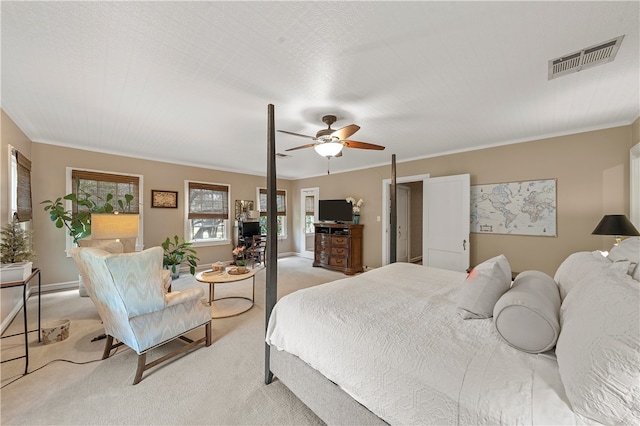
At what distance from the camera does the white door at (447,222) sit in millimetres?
4102

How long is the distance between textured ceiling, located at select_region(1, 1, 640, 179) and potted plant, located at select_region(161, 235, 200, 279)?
2.29 m

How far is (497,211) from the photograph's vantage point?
3.95 meters

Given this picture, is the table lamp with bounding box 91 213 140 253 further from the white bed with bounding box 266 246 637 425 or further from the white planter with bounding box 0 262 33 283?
the white bed with bounding box 266 246 637 425

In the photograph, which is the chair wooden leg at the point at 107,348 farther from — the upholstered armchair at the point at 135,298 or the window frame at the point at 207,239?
the window frame at the point at 207,239

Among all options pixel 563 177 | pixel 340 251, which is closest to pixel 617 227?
pixel 563 177

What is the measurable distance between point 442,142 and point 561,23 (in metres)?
2.50

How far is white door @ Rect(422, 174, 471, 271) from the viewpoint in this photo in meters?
4.10

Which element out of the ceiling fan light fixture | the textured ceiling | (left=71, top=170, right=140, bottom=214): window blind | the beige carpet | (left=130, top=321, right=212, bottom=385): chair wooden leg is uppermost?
the textured ceiling

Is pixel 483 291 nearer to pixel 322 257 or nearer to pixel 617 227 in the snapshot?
pixel 617 227

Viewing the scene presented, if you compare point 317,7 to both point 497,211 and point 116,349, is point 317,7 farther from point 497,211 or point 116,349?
point 497,211

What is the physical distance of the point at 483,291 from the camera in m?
1.51

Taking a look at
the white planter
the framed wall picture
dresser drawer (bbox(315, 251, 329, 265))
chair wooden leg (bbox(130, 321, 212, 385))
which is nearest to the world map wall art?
dresser drawer (bbox(315, 251, 329, 265))

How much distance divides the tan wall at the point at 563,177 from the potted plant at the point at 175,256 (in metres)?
5.07

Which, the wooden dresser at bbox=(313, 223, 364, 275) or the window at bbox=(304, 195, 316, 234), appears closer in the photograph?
the wooden dresser at bbox=(313, 223, 364, 275)
